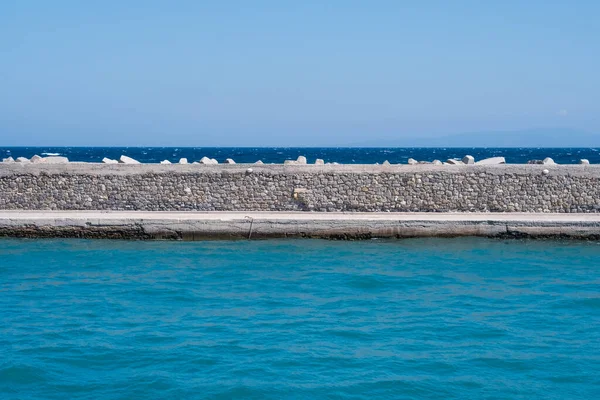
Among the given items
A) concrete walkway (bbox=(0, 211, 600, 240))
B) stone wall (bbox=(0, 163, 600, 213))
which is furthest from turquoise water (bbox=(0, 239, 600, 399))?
stone wall (bbox=(0, 163, 600, 213))

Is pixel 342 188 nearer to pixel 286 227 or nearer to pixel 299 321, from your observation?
pixel 286 227

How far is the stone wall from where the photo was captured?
15.0 m

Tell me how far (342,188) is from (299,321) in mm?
6804

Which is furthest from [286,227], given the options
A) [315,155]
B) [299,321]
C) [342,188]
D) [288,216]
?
[315,155]

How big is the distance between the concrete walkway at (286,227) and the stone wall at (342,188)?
1263 millimetres

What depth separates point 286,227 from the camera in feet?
44.7

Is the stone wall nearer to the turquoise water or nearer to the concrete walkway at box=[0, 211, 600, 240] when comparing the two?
the concrete walkway at box=[0, 211, 600, 240]

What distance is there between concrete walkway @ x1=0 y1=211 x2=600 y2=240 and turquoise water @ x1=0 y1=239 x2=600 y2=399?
1.67 feet

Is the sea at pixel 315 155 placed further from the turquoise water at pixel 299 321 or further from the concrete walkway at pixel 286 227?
the turquoise water at pixel 299 321

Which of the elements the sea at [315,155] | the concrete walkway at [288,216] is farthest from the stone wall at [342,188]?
the sea at [315,155]

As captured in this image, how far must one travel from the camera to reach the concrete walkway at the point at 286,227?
13.6 meters

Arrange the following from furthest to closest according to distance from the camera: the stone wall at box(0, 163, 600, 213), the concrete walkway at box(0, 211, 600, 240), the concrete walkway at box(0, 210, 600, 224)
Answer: the stone wall at box(0, 163, 600, 213) → the concrete walkway at box(0, 210, 600, 224) → the concrete walkway at box(0, 211, 600, 240)

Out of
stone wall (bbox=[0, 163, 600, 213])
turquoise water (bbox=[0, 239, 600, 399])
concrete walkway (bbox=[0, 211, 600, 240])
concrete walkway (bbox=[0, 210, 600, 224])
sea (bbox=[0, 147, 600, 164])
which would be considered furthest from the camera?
sea (bbox=[0, 147, 600, 164])

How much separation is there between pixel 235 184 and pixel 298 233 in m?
2.12
